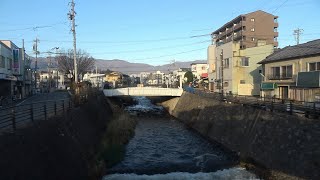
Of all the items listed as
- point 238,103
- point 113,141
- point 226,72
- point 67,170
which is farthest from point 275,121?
point 226,72

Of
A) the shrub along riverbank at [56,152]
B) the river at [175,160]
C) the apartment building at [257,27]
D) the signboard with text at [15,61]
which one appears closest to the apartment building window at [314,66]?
the river at [175,160]

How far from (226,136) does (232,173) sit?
915 cm

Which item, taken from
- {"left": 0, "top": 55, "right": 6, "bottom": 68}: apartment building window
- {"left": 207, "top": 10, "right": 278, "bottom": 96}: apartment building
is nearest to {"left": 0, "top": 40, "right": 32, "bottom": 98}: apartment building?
{"left": 0, "top": 55, "right": 6, "bottom": 68}: apartment building window

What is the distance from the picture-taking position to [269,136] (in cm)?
2286

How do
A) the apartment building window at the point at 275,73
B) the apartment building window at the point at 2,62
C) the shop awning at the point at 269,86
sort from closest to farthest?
1. the shop awning at the point at 269,86
2. the apartment building window at the point at 275,73
3. the apartment building window at the point at 2,62

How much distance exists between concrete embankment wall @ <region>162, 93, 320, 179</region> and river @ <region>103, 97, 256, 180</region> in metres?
1.29

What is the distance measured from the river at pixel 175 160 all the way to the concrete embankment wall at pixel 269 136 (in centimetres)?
129

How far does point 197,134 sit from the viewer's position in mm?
35844

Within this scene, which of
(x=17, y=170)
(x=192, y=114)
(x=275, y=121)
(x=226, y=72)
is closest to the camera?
(x=17, y=170)

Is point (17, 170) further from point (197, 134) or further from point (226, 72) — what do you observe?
point (226, 72)

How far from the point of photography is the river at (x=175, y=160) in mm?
20281

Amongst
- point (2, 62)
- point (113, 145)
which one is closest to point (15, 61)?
point (2, 62)

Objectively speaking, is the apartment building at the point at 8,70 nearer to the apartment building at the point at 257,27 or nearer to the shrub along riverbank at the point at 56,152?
the shrub along riverbank at the point at 56,152

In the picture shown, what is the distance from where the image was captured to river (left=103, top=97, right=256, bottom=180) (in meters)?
20.3
